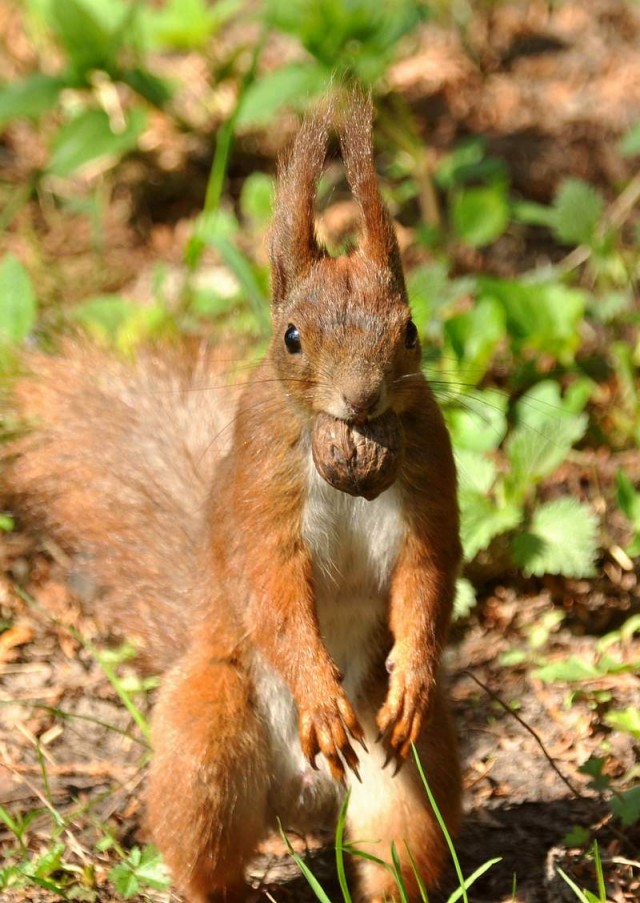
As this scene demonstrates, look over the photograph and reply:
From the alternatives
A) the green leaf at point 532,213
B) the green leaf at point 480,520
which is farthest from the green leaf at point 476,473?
the green leaf at point 532,213

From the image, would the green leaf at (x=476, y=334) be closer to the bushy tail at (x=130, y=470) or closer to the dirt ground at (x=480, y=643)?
the dirt ground at (x=480, y=643)

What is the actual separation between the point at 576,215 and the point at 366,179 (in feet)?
6.55

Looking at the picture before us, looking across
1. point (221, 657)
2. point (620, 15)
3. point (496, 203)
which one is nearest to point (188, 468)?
point (221, 657)

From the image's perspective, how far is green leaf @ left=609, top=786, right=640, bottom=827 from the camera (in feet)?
7.83

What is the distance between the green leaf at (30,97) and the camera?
3.97 meters

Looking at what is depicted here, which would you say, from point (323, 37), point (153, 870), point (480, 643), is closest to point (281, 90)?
point (323, 37)

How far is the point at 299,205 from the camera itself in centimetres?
217

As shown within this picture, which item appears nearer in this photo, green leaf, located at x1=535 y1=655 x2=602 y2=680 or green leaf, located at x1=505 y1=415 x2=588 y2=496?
green leaf, located at x1=535 y1=655 x2=602 y2=680

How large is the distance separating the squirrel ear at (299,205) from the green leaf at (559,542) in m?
1.18

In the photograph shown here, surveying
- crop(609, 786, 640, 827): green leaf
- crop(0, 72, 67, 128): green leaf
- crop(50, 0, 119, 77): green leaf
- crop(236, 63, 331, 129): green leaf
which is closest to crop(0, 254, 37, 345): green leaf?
crop(0, 72, 67, 128): green leaf

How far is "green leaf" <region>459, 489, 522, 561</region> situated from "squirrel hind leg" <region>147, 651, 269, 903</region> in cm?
93

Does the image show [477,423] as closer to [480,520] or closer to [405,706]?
[480,520]

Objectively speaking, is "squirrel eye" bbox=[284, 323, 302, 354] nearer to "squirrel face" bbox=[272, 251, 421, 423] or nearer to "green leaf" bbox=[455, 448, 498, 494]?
"squirrel face" bbox=[272, 251, 421, 423]

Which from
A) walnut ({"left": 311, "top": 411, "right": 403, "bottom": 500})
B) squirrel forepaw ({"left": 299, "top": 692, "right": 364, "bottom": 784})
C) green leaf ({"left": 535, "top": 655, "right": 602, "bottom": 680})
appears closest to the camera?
walnut ({"left": 311, "top": 411, "right": 403, "bottom": 500})
